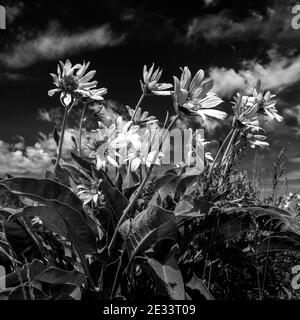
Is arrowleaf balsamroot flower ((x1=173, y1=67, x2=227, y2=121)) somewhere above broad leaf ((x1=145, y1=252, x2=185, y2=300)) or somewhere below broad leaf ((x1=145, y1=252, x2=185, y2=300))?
above

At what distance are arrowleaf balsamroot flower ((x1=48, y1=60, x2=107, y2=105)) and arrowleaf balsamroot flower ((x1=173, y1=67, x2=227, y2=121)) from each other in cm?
53

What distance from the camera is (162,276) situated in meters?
1.53

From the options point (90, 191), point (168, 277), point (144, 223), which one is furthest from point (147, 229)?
point (90, 191)

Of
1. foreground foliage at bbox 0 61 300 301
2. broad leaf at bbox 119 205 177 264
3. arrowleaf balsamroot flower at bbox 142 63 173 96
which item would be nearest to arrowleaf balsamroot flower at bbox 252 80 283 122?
foreground foliage at bbox 0 61 300 301

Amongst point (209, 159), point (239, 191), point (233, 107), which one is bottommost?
point (239, 191)

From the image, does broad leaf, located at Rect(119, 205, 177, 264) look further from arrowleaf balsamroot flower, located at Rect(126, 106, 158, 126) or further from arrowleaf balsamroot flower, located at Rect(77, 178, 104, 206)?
arrowleaf balsamroot flower, located at Rect(126, 106, 158, 126)

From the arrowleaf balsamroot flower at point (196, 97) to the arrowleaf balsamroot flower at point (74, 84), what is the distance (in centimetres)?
53

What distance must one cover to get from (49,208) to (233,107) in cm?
105

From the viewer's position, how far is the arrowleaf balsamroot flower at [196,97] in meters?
1.50

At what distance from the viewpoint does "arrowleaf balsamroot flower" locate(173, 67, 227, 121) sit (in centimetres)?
150

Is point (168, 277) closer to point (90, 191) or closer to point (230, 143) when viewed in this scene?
point (90, 191)

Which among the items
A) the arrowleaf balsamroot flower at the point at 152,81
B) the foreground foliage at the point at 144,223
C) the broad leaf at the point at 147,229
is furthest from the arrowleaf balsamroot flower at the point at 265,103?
the broad leaf at the point at 147,229
